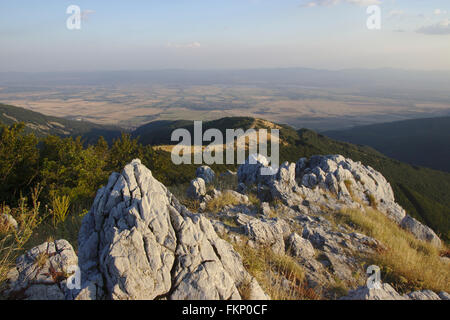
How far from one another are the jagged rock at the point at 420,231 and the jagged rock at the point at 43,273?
49.5 ft

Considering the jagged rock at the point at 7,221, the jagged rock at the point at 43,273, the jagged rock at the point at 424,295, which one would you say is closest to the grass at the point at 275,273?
the jagged rock at the point at 424,295

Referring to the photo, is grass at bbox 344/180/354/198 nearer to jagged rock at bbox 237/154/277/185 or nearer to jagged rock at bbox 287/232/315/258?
jagged rock at bbox 237/154/277/185

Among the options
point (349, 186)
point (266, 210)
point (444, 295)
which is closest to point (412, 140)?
point (349, 186)

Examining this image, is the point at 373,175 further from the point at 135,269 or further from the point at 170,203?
the point at 135,269

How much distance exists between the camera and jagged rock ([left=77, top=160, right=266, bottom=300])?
13.7 feet

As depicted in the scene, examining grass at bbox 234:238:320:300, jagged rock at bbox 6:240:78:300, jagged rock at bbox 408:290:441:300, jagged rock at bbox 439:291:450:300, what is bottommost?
jagged rock at bbox 439:291:450:300

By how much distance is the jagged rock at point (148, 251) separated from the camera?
13.7 ft

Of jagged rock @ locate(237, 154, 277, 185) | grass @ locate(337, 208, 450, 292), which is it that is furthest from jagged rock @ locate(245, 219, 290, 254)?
jagged rock @ locate(237, 154, 277, 185)

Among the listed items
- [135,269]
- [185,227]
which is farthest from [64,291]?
[185,227]

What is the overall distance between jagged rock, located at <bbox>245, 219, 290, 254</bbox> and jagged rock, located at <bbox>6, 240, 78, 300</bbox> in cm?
478

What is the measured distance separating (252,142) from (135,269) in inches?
3284

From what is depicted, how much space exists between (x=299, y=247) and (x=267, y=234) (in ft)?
3.54

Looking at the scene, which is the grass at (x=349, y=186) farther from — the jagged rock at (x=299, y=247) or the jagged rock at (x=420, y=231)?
the jagged rock at (x=299, y=247)

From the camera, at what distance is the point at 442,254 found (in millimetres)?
9984
